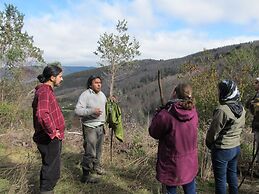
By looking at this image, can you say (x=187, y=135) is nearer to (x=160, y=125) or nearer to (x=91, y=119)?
(x=160, y=125)

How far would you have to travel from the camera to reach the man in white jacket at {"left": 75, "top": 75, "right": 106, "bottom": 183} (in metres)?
5.07

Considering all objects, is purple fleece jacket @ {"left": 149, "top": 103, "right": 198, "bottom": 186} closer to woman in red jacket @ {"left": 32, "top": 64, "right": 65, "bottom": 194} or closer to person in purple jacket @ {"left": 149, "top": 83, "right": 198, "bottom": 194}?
person in purple jacket @ {"left": 149, "top": 83, "right": 198, "bottom": 194}

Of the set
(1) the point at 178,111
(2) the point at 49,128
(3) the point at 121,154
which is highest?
(1) the point at 178,111

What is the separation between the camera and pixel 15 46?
1617cm

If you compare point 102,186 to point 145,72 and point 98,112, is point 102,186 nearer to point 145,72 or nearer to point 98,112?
point 98,112

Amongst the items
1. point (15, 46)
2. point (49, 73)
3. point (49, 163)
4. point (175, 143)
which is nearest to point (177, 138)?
point (175, 143)

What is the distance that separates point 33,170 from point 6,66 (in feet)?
37.5

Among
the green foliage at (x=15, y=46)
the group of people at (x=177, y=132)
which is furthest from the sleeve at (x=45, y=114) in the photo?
the green foliage at (x=15, y=46)

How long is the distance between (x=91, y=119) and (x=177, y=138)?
1.92m

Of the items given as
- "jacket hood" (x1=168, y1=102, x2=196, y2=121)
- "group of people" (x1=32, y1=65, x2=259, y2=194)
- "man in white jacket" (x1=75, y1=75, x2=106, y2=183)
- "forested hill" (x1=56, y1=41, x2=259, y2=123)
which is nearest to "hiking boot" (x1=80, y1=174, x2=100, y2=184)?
"man in white jacket" (x1=75, y1=75, x2=106, y2=183)

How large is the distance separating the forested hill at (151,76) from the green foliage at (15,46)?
106 inches

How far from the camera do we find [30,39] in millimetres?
16625

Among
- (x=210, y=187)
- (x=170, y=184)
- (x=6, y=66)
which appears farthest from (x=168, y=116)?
(x=6, y=66)

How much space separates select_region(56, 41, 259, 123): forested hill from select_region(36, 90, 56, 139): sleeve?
2192mm
